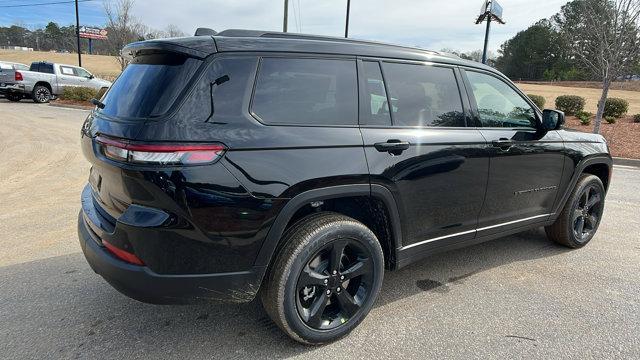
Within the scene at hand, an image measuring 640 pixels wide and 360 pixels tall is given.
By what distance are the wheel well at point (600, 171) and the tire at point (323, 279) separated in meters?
2.93

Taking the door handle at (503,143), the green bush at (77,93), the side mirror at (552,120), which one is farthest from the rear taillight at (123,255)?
the green bush at (77,93)

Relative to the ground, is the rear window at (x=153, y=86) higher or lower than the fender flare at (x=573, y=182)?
higher

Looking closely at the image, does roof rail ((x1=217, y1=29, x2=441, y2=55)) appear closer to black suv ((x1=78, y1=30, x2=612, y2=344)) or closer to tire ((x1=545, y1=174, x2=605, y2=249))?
black suv ((x1=78, y1=30, x2=612, y2=344))

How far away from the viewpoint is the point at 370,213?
9.61 feet

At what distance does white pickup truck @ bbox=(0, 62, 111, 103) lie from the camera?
1873cm

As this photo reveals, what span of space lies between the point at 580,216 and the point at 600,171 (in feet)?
1.98

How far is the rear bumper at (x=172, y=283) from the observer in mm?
2254

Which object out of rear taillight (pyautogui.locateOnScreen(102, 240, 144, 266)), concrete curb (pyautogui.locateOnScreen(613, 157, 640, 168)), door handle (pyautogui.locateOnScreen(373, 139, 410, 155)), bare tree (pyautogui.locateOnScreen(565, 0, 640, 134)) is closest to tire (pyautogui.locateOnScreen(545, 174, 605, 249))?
door handle (pyautogui.locateOnScreen(373, 139, 410, 155))

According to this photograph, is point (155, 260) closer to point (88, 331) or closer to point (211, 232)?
point (211, 232)

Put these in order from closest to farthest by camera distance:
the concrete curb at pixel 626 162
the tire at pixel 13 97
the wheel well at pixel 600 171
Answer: the wheel well at pixel 600 171 → the concrete curb at pixel 626 162 → the tire at pixel 13 97

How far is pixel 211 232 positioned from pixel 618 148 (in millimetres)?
12572

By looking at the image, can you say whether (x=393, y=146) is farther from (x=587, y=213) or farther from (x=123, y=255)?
(x=587, y=213)

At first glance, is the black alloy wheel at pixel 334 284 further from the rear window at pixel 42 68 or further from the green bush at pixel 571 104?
the rear window at pixel 42 68

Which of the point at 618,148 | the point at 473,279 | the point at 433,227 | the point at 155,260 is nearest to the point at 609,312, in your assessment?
the point at 473,279
